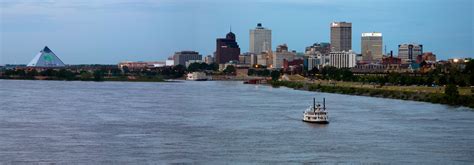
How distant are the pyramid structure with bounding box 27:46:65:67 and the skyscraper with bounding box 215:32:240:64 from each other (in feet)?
102

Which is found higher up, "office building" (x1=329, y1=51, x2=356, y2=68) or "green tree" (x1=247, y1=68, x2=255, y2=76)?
"office building" (x1=329, y1=51, x2=356, y2=68)

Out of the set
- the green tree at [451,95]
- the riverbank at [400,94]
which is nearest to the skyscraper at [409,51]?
the riverbank at [400,94]

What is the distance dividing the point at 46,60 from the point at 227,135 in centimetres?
9617

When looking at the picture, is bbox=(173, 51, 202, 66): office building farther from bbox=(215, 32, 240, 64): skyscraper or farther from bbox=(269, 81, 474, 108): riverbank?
bbox=(269, 81, 474, 108): riverbank

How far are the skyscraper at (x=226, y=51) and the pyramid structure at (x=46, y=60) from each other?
31182 millimetres

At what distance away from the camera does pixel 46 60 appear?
115m

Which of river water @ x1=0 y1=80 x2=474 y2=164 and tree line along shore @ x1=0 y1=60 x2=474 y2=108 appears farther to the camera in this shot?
tree line along shore @ x1=0 y1=60 x2=474 y2=108

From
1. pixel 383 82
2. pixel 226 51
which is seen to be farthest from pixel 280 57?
pixel 383 82

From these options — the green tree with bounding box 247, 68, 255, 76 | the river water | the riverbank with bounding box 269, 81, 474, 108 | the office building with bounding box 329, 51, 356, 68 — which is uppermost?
the office building with bounding box 329, 51, 356, 68

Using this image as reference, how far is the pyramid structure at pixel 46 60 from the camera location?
11406 centimetres

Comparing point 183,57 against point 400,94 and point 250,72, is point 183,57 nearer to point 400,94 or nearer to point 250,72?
point 250,72

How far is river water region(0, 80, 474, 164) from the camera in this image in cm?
1752

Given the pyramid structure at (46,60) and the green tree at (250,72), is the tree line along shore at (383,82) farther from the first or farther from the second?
the pyramid structure at (46,60)

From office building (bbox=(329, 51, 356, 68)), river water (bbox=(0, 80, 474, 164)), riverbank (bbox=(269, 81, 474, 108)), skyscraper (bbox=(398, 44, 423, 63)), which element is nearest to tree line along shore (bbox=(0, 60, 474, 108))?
riverbank (bbox=(269, 81, 474, 108))
